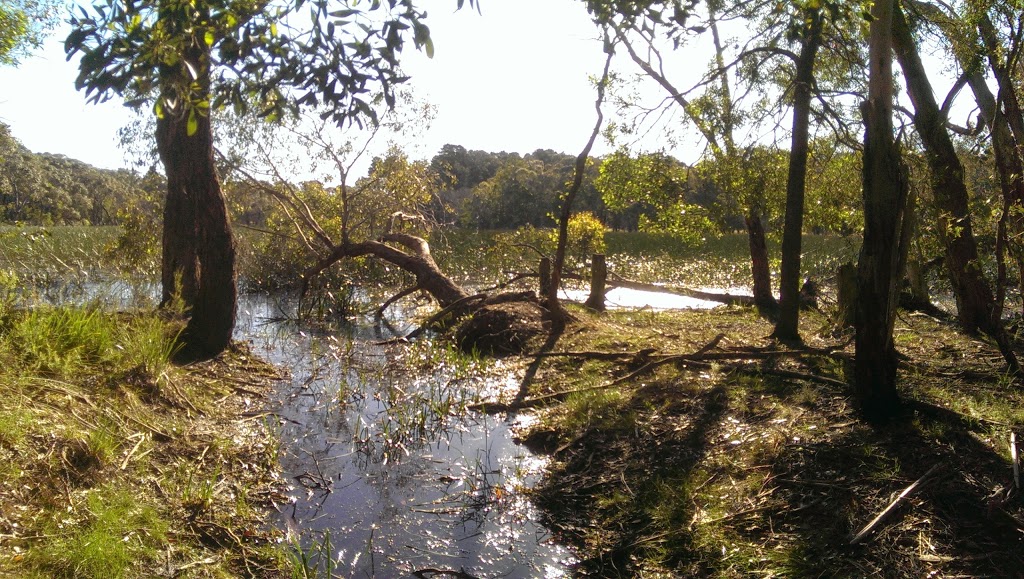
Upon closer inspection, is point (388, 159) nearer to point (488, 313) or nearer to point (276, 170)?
point (276, 170)

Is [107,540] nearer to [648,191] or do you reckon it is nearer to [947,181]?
[947,181]

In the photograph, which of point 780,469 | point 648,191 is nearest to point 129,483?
point 780,469

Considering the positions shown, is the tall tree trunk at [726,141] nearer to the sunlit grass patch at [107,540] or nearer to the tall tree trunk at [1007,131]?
the tall tree trunk at [1007,131]

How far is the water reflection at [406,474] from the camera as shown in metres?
4.41

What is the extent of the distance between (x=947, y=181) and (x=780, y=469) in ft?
18.7

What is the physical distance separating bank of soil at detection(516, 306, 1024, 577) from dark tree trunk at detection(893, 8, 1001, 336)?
180 centimetres

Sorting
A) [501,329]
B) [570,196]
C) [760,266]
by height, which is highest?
[570,196]

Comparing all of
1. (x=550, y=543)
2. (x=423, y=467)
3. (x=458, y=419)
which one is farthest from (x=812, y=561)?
(x=458, y=419)

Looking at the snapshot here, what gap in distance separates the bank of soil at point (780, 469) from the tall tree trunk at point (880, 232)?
30cm

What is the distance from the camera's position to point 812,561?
378 cm

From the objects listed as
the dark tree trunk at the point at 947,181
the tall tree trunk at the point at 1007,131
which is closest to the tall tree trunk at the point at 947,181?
the dark tree trunk at the point at 947,181

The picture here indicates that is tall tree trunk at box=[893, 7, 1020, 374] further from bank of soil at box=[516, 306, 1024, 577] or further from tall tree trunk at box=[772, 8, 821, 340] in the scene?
bank of soil at box=[516, 306, 1024, 577]

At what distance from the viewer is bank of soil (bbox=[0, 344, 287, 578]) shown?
11.8 ft

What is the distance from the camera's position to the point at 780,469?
15.4 ft
